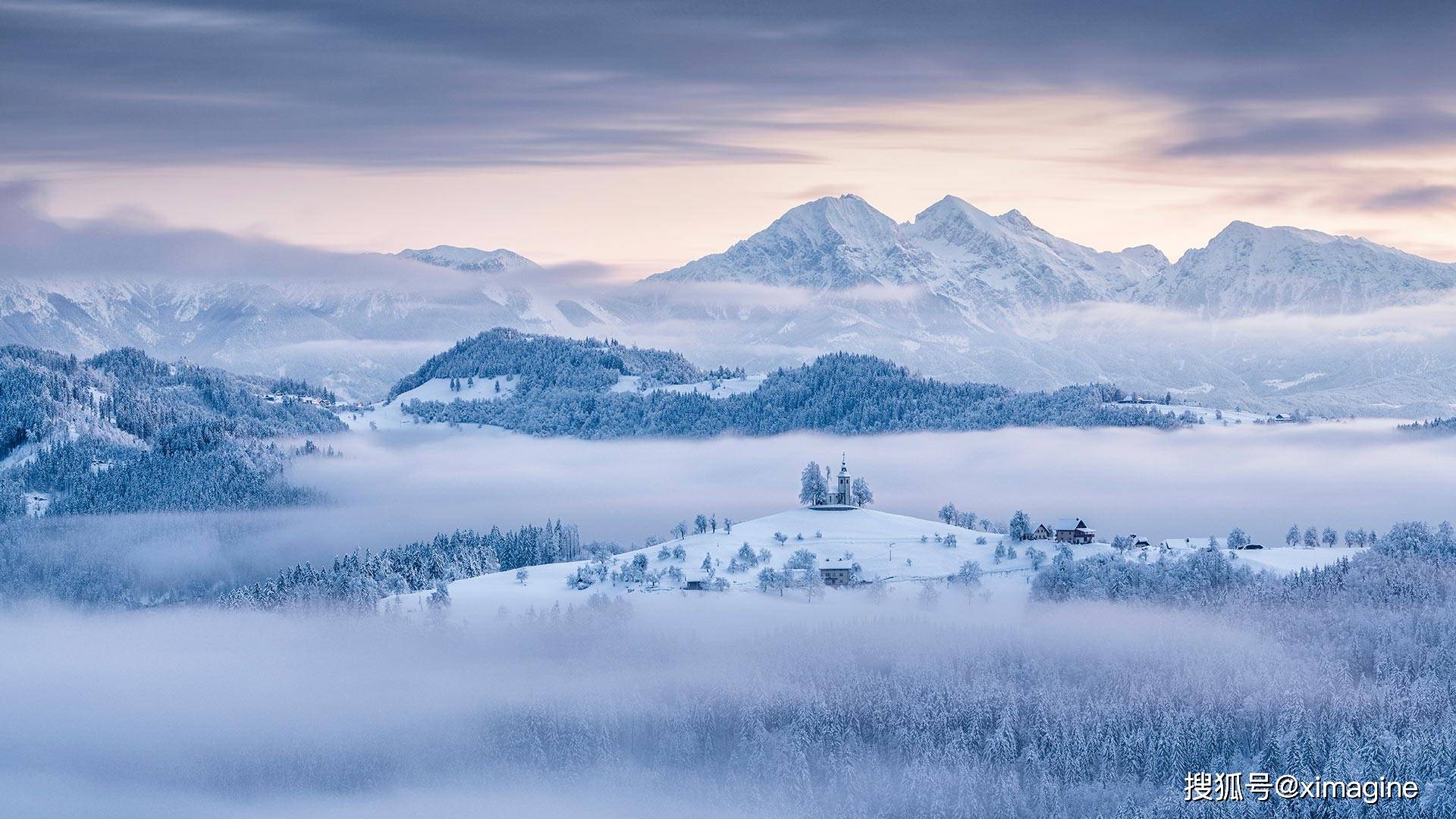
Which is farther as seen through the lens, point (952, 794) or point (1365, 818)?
point (952, 794)

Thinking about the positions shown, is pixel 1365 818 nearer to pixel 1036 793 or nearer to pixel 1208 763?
pixel 1208 763

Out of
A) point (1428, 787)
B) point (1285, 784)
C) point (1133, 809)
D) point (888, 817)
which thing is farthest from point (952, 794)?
point (1428, 787)

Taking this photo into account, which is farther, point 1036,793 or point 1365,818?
point 1036,793

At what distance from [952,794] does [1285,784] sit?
35373 millimetres

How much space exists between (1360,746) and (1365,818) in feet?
54.1

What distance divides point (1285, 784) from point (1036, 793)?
2621 centimetres

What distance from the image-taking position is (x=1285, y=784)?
190 meters

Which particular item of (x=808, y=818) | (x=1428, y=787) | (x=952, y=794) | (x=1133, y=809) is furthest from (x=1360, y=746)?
(x=808, y=818)

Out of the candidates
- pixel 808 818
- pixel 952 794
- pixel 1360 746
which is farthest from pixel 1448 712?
pixel 808 818

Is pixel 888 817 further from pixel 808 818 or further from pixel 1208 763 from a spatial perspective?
pixel 1208 763

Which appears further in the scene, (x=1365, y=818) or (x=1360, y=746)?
(x=1360, y=746)

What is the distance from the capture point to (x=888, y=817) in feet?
647

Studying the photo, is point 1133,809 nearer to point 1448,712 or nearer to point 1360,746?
point 1360,746

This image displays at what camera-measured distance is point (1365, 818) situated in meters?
180
